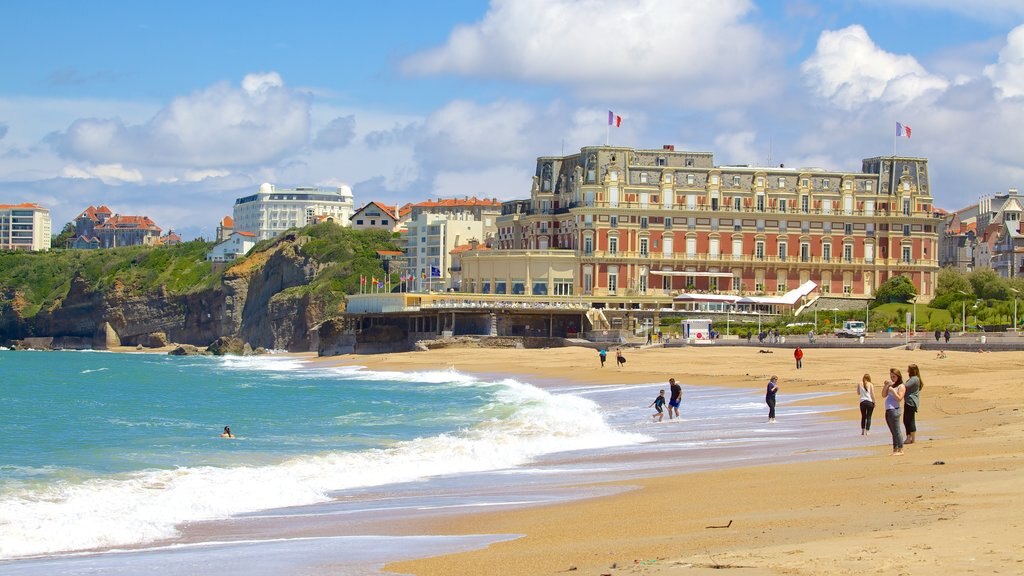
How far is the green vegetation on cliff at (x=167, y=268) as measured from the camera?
133 meters

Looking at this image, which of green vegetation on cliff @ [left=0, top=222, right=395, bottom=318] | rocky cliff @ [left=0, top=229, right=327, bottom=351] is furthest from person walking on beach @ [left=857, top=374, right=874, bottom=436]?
rocky cliff @ [left=0, top=229, right=327, bottom=351]

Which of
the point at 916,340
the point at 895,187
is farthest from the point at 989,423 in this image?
the point at 895,187

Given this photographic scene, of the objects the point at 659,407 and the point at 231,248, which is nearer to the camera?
the point at 659,407

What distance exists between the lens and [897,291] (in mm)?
97938

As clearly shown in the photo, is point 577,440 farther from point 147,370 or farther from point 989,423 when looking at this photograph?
point 147,370

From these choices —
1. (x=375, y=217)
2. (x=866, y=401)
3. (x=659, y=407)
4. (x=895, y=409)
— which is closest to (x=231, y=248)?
(x=375, y=217)

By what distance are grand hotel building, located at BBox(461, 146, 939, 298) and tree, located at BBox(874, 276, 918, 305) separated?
5.35 meters

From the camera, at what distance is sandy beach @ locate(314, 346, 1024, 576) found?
11992 mm

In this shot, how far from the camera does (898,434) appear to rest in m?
21.9

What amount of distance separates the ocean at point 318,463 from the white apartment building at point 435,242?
81.0 meters

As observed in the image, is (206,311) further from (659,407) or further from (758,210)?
(659,407)

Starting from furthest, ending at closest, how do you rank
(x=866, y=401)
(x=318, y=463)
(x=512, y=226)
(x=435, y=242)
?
(x=435, y=242) → (x=512, y=226) → (x=318, y=463) → (x=866, y=401)

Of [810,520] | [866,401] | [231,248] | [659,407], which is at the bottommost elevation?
[659,407]

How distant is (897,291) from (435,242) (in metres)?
55.6
